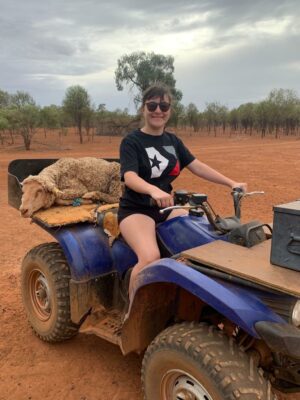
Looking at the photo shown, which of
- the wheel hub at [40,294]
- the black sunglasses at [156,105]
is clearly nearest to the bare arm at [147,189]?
the black sunglasses at [156,105]

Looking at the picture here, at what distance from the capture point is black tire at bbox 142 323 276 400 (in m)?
1.93

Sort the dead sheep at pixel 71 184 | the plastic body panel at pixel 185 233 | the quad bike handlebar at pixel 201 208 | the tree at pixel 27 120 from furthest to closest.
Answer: the tree at pixel 27 120 → the dead sheep at pixel 71 184 → the plastic body panel at pixel 185 233 → the quad bike handlebar at pixel 201 208

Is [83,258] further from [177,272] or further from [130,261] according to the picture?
[177,272]

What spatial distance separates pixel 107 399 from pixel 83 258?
108 cm

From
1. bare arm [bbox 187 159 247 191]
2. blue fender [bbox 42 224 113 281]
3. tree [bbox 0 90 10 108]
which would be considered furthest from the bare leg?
tree [bbox 0 90 10 108]

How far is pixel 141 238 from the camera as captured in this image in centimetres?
282

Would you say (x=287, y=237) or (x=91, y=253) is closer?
(x=287, y=237)

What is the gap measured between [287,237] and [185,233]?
2.91 feet

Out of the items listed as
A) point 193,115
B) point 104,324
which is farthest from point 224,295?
point 193,115

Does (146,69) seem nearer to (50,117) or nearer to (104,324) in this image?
(50,117)

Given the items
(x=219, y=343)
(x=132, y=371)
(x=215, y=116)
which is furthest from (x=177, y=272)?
(x=215, y=116)

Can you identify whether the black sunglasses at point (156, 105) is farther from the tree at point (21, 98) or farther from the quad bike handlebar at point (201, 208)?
the tree at point (21, 98)

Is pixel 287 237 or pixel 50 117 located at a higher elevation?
pixel 50 117

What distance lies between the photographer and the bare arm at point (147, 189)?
247cm
